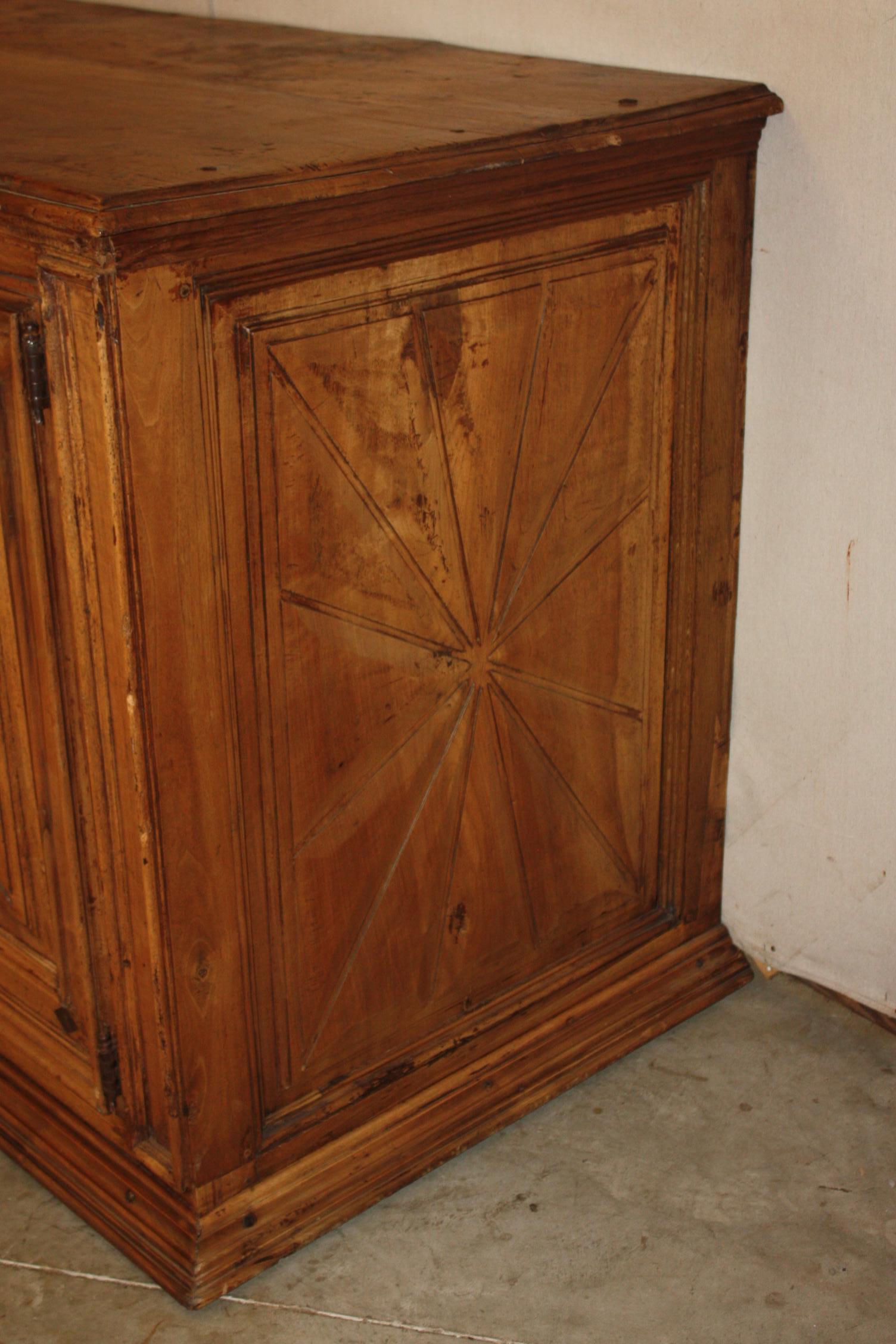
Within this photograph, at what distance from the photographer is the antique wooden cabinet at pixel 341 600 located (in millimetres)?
1596

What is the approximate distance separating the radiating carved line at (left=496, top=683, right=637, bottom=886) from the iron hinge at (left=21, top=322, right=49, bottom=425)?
69 centimetres

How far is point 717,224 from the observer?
2.04m

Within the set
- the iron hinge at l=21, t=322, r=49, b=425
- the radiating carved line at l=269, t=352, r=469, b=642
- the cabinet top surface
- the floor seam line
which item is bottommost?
the floor seam line

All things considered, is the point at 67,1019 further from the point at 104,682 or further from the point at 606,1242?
the point at 606,1242

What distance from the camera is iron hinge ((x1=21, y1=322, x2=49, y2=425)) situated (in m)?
1.56

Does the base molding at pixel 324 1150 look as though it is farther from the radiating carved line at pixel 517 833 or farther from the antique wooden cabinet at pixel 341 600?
the radiating carved line at pixel 517 833

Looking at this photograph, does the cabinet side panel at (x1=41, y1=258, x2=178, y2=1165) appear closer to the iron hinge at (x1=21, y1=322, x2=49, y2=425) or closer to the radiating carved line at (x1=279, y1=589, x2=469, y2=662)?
the iron hinge at (x1=21, y1=322, x2=49, y2=425)

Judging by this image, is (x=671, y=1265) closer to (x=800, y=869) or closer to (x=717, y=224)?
(x=800, y=869)

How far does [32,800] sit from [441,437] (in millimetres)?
665

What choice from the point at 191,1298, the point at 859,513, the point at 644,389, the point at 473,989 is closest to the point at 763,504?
the point at 859,513

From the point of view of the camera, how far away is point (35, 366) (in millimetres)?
1574

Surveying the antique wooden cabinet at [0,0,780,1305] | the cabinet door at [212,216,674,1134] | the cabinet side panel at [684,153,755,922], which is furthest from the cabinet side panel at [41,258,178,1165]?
the cabinet side panel at [684,153,755,922]

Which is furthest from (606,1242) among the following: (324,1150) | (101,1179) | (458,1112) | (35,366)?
(35,366)

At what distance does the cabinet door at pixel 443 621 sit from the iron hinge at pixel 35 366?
0.57 ft
